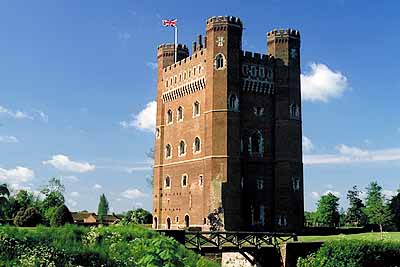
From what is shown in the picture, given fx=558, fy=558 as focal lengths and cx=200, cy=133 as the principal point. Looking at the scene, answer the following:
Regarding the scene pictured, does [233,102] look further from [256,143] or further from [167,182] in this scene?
[167,182]

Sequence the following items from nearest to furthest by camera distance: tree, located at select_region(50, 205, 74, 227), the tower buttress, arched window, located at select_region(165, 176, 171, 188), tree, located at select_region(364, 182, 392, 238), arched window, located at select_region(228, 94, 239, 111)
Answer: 1. tree, located at select_region(50, 205, 74, 227)
2. arched window, located at select_region(228, 94, 239, 111)
3. the tower buttress
4. arched window, located at select_region(165, 176, 171, 188)
5. tree, located at select_region(364, 182, 392, 238)

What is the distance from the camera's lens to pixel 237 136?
1797 inches

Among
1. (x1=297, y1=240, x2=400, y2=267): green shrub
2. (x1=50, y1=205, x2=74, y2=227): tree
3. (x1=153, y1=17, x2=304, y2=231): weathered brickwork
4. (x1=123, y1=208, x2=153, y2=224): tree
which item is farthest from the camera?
(x1=123, y1=208, x2=153, y2=224): tree

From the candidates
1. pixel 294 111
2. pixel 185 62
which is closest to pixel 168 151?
pixel 185 62

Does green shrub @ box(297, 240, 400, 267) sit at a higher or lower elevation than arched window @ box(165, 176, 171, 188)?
lower

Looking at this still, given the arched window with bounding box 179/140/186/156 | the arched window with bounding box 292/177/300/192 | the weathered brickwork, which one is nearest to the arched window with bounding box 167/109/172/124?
the weathered brickwork

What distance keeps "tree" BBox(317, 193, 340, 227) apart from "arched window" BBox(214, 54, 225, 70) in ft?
107

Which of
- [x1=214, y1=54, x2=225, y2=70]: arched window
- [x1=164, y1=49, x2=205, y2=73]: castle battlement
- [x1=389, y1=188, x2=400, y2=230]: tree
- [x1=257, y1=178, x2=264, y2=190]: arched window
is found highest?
[x1=164, y1=49, x2=205, y2=73]: castle battlement

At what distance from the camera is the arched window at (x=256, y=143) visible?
4738 centimetres

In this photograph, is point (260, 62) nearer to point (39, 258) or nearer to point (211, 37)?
point (211, 37)

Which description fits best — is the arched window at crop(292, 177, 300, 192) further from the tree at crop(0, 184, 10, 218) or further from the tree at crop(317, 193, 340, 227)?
the tree at crop(0, 184, 10, 218)

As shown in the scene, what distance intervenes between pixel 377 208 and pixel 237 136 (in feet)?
77.8

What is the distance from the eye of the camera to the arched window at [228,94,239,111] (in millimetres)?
45906

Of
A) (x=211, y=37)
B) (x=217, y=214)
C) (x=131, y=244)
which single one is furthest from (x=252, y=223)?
(x=131, y=244)
